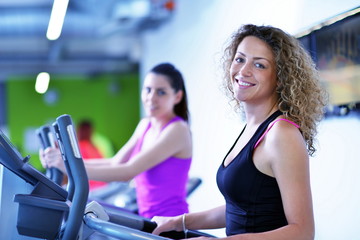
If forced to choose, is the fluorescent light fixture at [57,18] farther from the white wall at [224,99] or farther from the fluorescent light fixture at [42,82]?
the fluorescent light fixture at [42,82]

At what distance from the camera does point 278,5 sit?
3.27 m

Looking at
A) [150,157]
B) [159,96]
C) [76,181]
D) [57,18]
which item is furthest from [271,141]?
[57,18]

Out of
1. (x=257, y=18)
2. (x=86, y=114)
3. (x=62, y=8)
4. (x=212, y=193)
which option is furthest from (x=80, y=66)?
(x=257, y=18)

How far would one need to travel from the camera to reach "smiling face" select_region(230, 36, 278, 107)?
1.70 meters

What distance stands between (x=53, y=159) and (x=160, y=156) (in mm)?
527

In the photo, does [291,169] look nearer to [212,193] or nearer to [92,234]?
[92,234]

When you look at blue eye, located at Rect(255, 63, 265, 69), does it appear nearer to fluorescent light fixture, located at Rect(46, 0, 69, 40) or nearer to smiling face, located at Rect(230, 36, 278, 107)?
smiling face, located at Rect(230, 36, 278, 107)

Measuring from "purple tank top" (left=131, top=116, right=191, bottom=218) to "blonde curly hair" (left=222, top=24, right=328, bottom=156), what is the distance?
3.17 ft

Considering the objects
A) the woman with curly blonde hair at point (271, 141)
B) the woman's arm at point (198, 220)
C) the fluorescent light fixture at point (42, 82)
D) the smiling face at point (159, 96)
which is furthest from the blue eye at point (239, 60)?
the fluorescent light fixture at point (42, 82)

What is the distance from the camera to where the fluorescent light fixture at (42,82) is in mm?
9984

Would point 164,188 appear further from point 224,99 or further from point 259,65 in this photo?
point 224,99

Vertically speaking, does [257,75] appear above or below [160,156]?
above

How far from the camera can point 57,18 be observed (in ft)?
18.6

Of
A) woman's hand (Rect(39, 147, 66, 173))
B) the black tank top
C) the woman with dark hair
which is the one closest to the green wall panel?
the woman with dark hair
